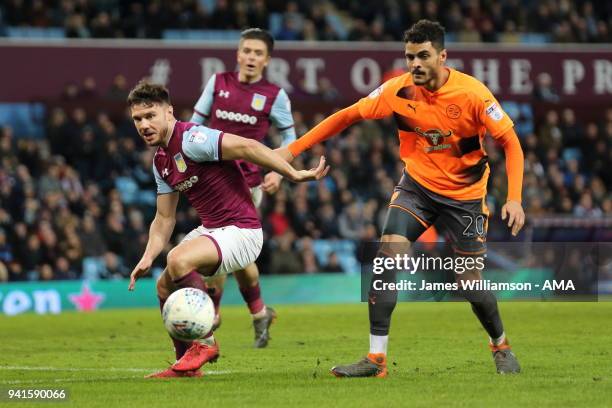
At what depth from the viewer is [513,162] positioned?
8891 mm

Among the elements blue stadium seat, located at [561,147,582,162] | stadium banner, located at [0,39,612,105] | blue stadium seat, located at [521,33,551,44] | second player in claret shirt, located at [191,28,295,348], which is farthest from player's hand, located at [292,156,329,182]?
blue stadium seat, located at [521,33,551,44]

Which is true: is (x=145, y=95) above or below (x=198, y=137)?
above

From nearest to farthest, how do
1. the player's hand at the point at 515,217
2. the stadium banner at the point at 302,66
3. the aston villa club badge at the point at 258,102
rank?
the player's hand at the point at 515,217
the aston villa club badge at the point at 258,102
the stadium banner at the point at 302,66

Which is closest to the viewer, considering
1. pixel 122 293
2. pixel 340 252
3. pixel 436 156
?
pixel 436 156

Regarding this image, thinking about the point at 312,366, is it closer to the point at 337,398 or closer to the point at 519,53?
the point at 337,398

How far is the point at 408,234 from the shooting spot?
9109 millimetres

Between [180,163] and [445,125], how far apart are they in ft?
6.26

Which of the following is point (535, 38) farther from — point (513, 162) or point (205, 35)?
point (513, 162)

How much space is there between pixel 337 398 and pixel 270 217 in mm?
13806

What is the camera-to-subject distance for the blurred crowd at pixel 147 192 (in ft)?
65.5

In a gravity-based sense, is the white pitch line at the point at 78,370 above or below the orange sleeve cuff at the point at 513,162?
below

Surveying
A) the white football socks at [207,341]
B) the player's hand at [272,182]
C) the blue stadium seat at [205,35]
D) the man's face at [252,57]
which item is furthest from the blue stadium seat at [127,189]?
the white football socks at [207,341]

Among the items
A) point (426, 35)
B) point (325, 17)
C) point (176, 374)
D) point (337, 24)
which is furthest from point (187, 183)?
point (337, 24)

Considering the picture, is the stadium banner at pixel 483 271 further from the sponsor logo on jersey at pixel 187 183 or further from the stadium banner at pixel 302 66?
the stadium banner at pixel 302 66
